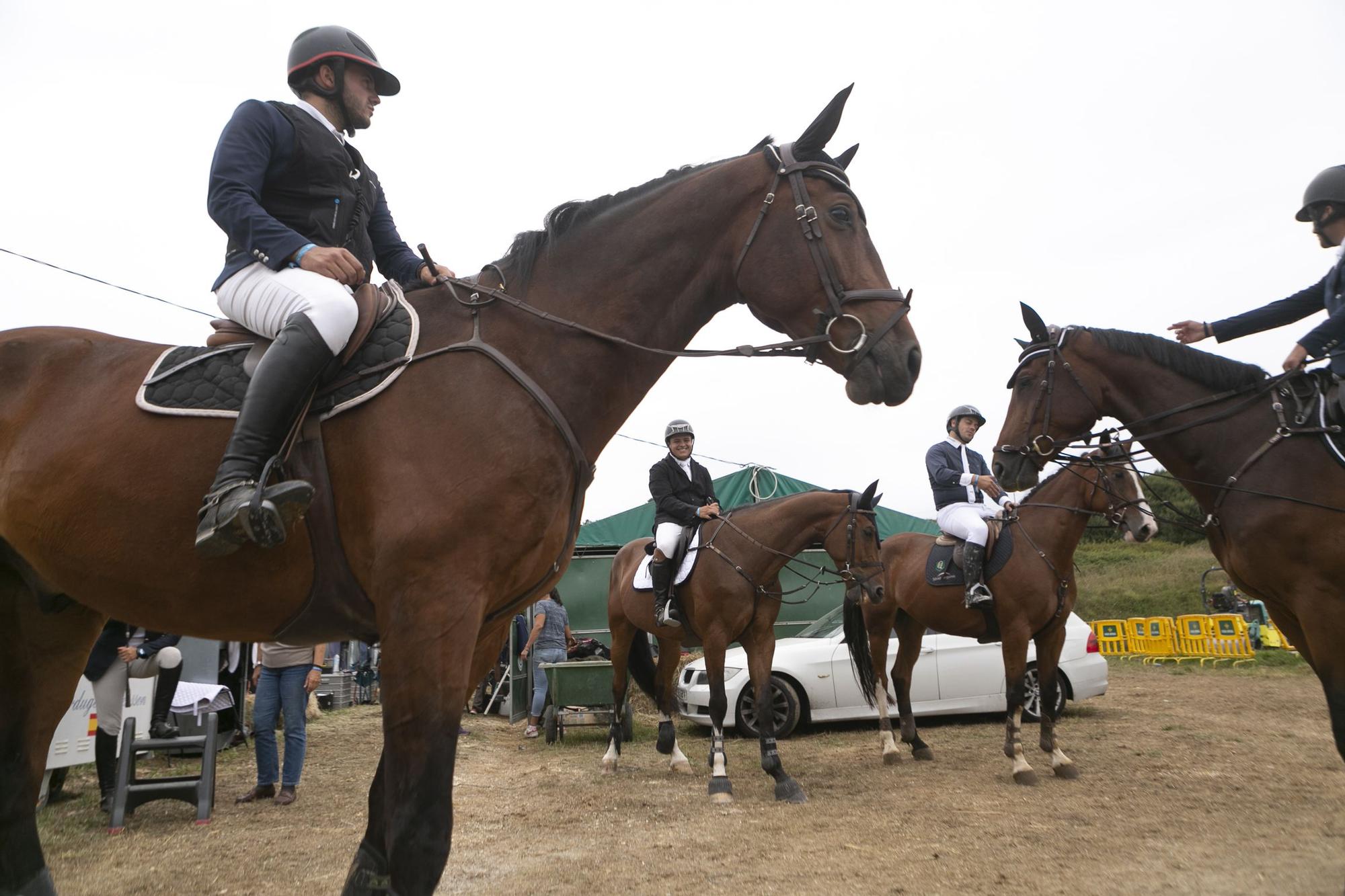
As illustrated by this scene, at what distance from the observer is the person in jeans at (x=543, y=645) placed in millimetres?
12766

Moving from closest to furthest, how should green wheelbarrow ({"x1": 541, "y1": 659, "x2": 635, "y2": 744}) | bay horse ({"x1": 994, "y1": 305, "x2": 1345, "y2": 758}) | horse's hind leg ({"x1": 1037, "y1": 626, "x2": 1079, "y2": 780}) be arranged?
bay horse ({"x1": 994, "y1": 305, "x2": 1345, "y2": 758})
horse's hind leg ({"x1": 1037, "y1": 626, "x2": 1079, "y2": 780})
green wheelbarrow ({"x1": 541, "y1": 659, "x2": 635, "y2": 744})

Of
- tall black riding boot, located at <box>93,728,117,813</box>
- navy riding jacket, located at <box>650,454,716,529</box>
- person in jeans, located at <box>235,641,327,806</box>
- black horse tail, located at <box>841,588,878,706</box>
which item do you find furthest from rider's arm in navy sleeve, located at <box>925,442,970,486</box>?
tall black riding boot, located at <box>93,728,117,813</box>

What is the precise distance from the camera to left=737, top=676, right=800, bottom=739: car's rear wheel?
36.7ft

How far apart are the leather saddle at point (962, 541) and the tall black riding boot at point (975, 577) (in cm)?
7

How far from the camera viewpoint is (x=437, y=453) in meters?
2.47


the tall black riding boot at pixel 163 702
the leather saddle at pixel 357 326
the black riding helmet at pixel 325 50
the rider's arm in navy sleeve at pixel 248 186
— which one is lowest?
the tall black riding boot at pixel 163 702

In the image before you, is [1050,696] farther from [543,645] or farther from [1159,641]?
[1159,641]

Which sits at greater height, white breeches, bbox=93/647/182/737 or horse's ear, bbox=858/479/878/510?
horse's ear, bbox=858/479/878/510

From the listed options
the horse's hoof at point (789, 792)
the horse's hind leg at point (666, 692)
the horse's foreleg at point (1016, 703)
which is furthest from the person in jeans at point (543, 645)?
the horse's foreleg at point (1016, 703)

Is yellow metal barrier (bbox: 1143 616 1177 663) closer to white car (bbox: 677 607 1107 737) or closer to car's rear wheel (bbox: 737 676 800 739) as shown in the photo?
white car (bbox: 677 607 1107 737)

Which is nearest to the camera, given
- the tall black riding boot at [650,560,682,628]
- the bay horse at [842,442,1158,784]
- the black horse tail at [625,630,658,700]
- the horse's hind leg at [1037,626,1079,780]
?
the horse's hind leg at [1037,626,1079,780]

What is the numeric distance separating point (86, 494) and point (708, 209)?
2.15 meters

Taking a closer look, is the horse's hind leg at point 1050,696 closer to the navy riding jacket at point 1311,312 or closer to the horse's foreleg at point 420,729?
the navy riding jacket at point 1311,312

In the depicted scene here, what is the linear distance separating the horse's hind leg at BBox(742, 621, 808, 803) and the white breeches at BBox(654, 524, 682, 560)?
1141mm
